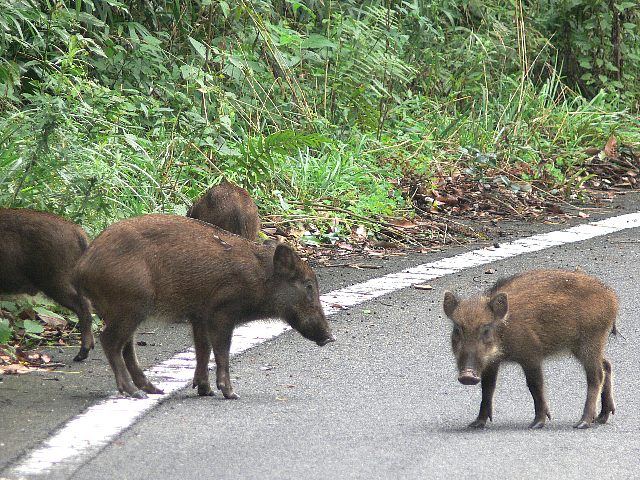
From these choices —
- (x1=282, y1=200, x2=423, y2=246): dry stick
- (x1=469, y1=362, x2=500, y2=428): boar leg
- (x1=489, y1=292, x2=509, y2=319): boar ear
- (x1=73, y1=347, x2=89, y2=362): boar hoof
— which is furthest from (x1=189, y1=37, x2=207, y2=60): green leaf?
(x1=469, y1=362, x2=500, y2=428): boar leg

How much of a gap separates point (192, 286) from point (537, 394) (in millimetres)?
1794

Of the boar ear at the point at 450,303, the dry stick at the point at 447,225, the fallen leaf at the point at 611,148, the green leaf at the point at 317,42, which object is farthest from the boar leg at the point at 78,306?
the fallen leaf at the point at 611,148

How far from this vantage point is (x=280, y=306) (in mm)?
6684

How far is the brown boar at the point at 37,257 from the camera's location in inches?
283

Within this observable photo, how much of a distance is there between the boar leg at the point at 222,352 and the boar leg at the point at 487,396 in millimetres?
1210

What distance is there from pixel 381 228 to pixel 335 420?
16.0 ft

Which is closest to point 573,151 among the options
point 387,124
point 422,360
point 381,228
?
point 387,124

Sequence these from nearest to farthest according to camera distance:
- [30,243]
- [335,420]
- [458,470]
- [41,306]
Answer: [458,470] < [335,420] < [30,243] < [41,306]

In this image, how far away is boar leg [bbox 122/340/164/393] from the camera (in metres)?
6.25

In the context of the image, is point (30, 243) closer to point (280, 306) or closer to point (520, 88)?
point (280, 306)

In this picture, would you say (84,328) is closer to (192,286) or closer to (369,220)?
(192,286)

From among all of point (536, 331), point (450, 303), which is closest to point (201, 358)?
point (450, 303)

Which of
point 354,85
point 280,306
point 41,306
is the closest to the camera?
point 280,306

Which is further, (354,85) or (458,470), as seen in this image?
(354,85)
